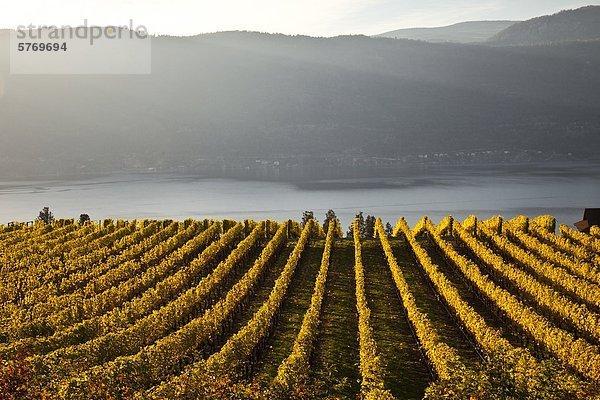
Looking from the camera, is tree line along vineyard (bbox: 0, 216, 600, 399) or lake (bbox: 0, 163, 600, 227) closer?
tree line along vineyard (bbox: 0, 216, 600, 399)

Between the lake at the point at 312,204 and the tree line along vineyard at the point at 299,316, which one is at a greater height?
the tree line along vineyard at the point at 299,316

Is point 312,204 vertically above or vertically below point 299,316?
below

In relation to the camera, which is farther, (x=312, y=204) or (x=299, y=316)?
(x=312, y=204)

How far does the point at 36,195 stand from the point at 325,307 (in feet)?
622

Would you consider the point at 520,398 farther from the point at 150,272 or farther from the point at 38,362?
the point at 150,272

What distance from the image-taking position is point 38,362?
20484mm

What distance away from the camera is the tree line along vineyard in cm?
1962

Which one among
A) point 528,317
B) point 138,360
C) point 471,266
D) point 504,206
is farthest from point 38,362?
point 504,206

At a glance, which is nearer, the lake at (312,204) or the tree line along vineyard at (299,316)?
the tree line along vineyard at (299,316)

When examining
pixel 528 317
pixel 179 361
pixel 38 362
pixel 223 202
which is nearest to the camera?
pixel 38 362

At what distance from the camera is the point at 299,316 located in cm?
3294

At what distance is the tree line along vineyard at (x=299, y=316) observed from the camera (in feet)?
64.4

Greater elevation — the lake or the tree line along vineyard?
the tree line along vineyard

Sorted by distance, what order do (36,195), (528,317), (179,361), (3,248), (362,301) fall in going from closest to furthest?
(179,361), (528,317), (362,301), (3,248), (36,195)
